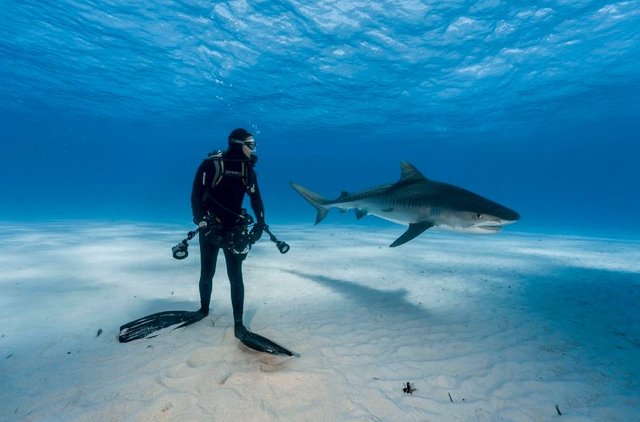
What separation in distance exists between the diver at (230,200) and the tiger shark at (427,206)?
230cm

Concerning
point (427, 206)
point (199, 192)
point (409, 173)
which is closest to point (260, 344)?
point (199, 192)

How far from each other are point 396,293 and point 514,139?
179 ft

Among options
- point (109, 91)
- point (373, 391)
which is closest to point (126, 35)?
A: point (109, 91)

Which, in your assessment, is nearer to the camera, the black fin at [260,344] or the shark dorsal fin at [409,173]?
the black fin at [260,344]

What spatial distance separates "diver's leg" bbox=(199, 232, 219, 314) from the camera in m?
4.23

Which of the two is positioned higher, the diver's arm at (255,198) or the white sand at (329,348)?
the diver's arm at (255,198)

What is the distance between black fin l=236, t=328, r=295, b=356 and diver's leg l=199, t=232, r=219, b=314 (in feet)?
3.18

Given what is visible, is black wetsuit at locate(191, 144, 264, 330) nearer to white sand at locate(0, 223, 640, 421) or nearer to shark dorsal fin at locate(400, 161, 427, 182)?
white sand at locate(0, 223, 640, 421)

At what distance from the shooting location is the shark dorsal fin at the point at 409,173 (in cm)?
645

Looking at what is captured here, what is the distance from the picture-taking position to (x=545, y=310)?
16.9ft

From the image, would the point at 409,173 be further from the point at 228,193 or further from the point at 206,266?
the point at 206,266

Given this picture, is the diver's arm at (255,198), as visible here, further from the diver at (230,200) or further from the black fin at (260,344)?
the black fin at (260,344)

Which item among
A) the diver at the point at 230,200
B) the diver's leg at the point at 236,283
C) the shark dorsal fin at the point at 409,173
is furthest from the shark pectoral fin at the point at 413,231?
the diver's leg at the point at 236,283

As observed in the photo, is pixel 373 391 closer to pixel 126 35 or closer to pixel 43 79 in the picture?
pixel 126 35
